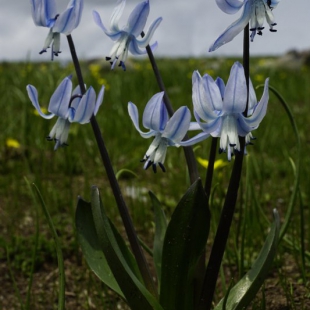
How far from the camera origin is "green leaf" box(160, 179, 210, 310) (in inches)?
44.9

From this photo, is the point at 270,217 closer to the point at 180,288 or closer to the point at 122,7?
the point at 180,288

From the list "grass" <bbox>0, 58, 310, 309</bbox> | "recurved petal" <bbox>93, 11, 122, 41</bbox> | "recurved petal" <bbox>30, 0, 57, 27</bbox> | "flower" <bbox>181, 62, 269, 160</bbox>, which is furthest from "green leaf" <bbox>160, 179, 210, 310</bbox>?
"recurved petal" <bbox>30, 0, 57, 27</bbox>

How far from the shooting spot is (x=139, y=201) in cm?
245

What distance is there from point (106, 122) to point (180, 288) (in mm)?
3141

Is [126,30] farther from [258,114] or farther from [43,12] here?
[258,114]

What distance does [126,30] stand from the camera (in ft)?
3.71

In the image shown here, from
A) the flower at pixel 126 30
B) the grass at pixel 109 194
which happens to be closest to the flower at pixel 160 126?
the flower at pixel 126 30

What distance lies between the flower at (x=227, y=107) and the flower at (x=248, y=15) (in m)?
0.07

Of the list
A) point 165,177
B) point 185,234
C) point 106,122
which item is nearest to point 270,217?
point 165,177

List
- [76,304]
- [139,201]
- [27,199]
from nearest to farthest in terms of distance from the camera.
Answer: 1. [76,304]
2. [139,201]
3. [27,199]

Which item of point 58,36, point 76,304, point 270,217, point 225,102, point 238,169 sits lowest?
point 76,304

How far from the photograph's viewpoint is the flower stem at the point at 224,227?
3.56ft

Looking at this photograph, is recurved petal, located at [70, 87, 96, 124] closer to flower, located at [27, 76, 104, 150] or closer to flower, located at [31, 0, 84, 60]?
flower, located at [27, 76, 104, 150]

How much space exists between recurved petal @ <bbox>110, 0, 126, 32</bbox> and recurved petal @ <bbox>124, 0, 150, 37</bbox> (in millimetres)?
22
